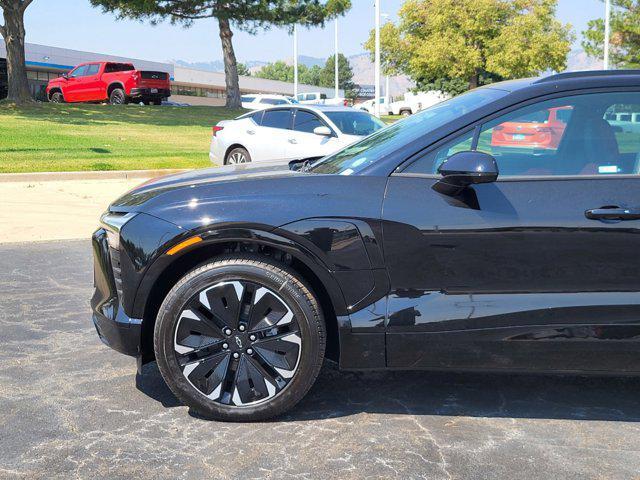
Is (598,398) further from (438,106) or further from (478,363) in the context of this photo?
(438,106)

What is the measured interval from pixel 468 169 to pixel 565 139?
0.65 meters

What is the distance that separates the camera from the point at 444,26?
4772 cm

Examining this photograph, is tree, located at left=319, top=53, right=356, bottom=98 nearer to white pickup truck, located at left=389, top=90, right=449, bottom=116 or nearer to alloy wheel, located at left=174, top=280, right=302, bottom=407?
white pickup truck, located at left=389, top=90, right=449, bottom=116

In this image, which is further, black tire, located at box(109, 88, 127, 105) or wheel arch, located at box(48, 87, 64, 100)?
wheel arch, located at box(48, 87, 64, 100)

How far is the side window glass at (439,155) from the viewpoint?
3.77 meters

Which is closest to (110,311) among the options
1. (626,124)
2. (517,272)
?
(517,272)

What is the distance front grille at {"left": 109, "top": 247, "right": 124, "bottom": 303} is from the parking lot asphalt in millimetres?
628

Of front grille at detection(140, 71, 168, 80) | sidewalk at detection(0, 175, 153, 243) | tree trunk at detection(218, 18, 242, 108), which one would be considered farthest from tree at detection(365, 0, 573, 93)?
sidewalk at detection(0, 175, 153, 243)

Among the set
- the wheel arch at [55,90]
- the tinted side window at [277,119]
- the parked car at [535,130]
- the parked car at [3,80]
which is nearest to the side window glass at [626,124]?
the parked car at [535,130]

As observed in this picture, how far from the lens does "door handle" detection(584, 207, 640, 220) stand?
3.59 meters

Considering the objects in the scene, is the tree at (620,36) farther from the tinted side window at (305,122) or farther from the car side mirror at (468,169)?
the car side mirror at (468,169)

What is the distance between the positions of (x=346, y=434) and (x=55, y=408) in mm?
1512

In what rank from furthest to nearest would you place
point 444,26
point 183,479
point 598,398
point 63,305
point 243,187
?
point 444,26 → point 63,305 → point 598,398 → point 243,187 → point 183,479

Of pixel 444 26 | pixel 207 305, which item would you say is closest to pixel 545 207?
pixel 207 305
